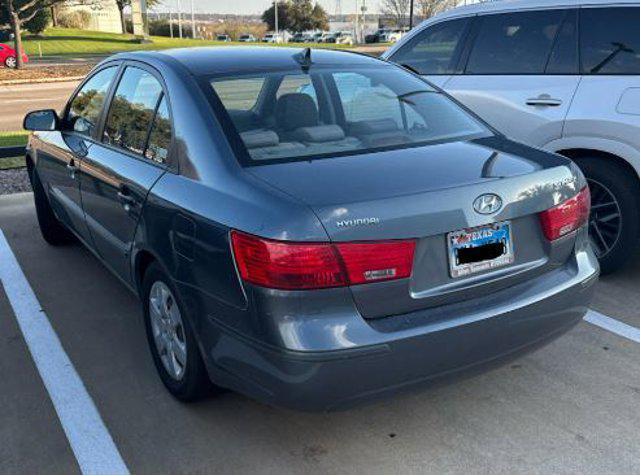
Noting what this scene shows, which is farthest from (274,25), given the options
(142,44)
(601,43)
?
(601,43)

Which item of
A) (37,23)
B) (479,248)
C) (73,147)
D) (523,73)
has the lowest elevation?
(479,248)

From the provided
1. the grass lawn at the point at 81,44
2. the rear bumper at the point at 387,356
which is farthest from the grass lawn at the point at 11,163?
the grass lawn at the point at 81,44

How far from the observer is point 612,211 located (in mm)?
4664

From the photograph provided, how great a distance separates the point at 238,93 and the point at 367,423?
169 cm

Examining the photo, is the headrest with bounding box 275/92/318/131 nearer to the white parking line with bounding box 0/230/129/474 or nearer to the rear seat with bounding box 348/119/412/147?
the rear seat with bounding box 348/119/412/147

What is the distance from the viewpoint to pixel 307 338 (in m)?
2.36

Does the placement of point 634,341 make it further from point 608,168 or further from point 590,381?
point 608,168

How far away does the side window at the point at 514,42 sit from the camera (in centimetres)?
497

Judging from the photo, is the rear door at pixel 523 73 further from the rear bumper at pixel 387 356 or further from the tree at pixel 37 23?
the tree at pixel 37 23

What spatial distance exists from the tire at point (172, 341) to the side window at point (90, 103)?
145 cm

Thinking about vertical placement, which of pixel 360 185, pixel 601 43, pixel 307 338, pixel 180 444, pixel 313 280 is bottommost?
pixel 180 444

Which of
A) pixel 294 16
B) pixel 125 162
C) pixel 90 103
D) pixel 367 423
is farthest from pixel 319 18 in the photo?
pixel 367 423

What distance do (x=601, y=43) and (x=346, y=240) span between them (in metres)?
3.26

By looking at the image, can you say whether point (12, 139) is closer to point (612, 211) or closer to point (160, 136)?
point (160, 136)
